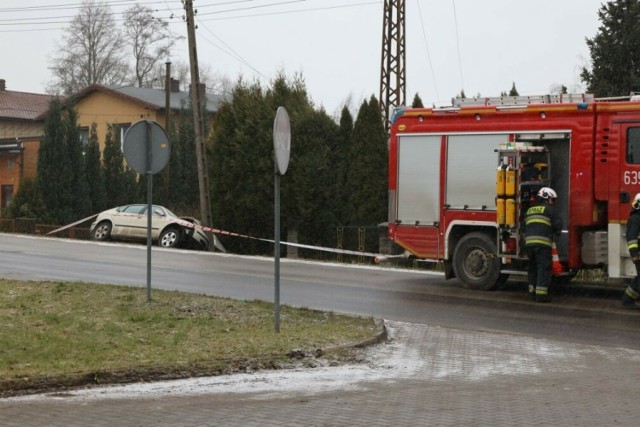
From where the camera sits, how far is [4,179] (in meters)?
53.4

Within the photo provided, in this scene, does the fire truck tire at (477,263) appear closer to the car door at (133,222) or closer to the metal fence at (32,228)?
the car door at (133,222)

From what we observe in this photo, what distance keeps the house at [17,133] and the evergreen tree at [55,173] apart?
1155 cm

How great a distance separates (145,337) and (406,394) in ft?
11.7

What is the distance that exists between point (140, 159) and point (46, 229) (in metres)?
24.6

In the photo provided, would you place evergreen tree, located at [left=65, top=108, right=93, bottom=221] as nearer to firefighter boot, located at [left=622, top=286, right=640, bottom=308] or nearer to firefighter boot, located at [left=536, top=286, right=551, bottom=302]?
firefighter boot, located at [left=536, top=286, right=551, bottom=302]

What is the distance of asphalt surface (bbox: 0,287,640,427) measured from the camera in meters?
7.79

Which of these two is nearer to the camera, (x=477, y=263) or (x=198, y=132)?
(x=477, y=263)

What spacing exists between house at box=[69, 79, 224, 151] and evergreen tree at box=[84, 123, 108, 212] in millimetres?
16249

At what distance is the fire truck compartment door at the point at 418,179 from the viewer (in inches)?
709

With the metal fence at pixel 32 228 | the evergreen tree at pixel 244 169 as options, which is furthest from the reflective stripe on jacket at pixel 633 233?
the metal fence at pixel 32 228

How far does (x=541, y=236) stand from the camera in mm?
15891

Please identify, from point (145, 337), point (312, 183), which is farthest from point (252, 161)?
point (145, 337)

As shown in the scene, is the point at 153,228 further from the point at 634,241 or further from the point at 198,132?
the point at 634,241

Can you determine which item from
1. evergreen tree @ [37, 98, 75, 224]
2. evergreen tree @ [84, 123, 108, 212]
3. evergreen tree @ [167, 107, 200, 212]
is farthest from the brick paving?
evergreen tree @ [167, 107, 200, 212]
